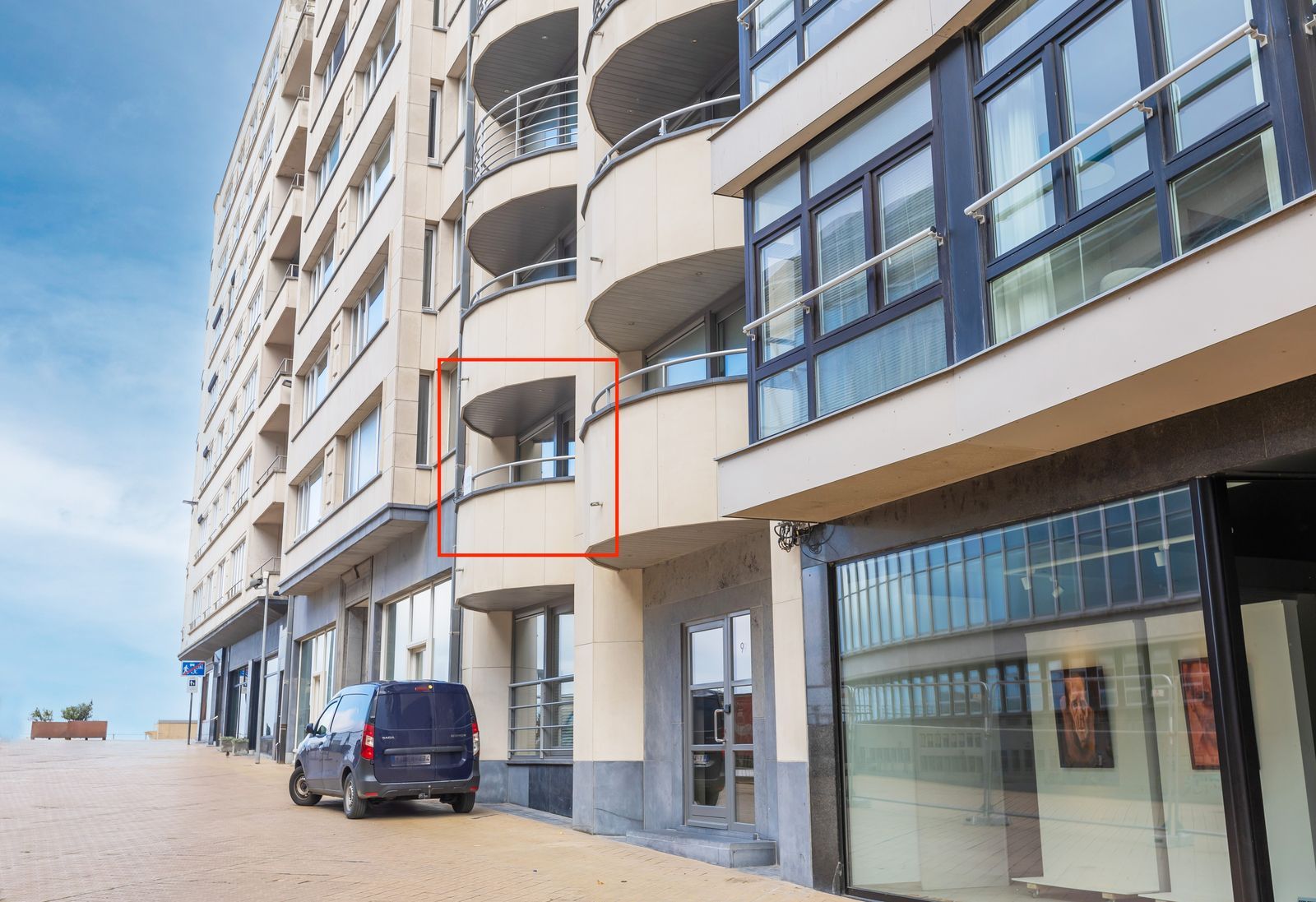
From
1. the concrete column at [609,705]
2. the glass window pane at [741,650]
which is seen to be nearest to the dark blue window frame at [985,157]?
the glass window pane at [741,650]

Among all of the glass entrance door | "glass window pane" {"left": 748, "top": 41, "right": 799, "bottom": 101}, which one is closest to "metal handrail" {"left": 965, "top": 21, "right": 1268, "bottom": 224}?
"glass window pane" {"left": 748, "top": 41, "right": 799, "bottom": 101}

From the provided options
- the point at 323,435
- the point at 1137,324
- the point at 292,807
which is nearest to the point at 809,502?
the point at 1137,324

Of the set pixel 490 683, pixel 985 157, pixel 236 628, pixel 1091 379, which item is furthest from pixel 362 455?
pixel 236 628

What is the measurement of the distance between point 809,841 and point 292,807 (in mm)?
10960

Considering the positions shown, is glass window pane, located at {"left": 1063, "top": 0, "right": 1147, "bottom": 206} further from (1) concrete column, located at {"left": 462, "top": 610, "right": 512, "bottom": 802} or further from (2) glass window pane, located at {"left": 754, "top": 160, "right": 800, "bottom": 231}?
(1) concrete column, located at {"left": 462, "top": 610, "right": 512, "bottom": 802}

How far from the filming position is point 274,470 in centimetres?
3981

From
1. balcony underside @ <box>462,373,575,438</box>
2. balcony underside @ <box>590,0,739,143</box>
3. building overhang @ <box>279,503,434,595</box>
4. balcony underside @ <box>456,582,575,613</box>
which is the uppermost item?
balcony underside @ <box>590,0,739,143</box>

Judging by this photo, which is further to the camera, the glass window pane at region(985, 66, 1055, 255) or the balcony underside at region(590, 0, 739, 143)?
the balcony underside at region(590, 0, 739, 143)

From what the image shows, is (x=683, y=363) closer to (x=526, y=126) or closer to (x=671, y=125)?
(x=671, y=125)

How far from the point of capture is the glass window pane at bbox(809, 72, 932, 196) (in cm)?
981

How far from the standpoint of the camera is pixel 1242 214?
22.3 feet

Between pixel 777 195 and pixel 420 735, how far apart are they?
31.1 ft

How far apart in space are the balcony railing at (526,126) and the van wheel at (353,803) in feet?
31.5

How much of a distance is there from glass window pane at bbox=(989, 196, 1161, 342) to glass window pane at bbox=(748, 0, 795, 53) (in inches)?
173
